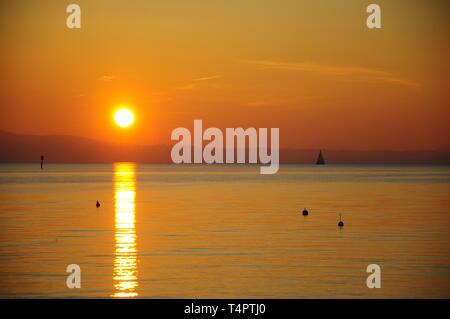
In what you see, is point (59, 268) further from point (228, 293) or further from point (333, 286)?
point (333, 286)

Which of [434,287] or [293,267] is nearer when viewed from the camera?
[434,287]

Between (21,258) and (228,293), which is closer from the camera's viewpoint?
(228,293)

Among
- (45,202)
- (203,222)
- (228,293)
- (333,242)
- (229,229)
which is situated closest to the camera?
(228,293)

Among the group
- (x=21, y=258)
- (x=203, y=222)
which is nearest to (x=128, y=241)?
(x=21, y=258)

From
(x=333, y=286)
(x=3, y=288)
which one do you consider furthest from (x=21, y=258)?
(x=333, y=286)

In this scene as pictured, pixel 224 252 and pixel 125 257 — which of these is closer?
pixel 125 257

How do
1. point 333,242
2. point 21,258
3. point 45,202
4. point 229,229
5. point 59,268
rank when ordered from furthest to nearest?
point 45,202 → point 229,229 → point 333,242 → point 21,258 → point 59,268

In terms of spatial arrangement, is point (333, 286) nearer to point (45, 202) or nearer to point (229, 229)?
point (229, 229)

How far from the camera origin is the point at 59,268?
3516cm

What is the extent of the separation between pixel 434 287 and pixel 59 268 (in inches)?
712
